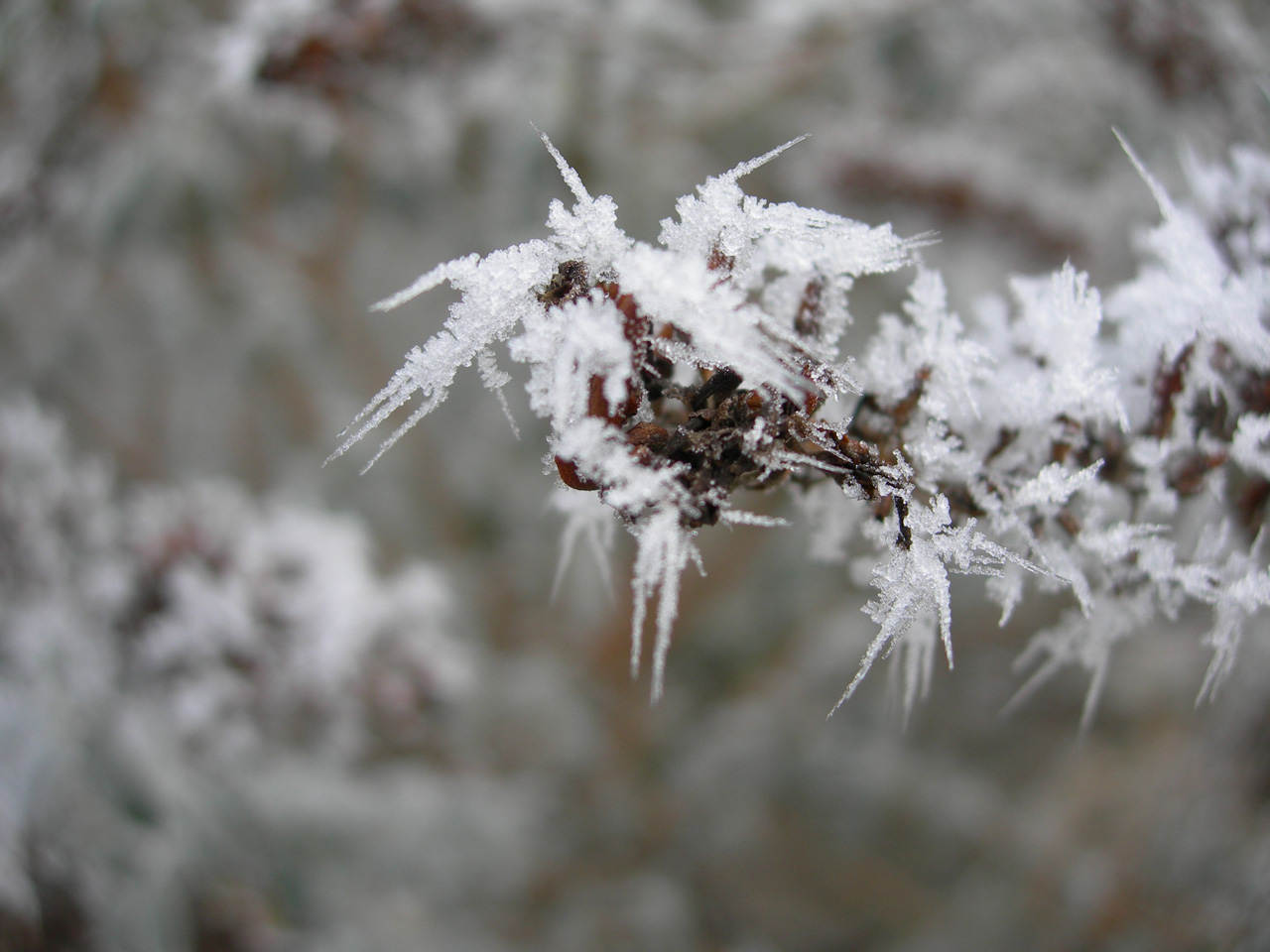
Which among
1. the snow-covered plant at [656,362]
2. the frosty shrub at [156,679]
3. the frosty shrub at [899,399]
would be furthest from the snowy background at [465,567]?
the snow-covered plant at [656,362]

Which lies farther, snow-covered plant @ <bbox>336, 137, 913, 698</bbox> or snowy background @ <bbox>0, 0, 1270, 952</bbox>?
snowy background @ <bbox>0, 0, 1270, 952</bbox>

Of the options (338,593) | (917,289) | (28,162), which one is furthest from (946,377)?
(28,162)

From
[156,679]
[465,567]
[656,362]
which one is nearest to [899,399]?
[656,362]

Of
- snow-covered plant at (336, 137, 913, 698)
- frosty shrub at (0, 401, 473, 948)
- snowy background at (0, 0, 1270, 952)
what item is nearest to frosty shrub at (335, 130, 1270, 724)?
snow-covered plant at (336, 137, 913, 698)

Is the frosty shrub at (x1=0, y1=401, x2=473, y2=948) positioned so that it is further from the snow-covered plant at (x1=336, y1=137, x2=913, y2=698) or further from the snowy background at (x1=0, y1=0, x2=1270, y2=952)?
the snow-covered plant at (x1=336, y1=137, x2=913, y2=698)

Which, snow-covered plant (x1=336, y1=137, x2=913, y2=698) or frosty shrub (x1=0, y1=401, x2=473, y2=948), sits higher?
frosty shrub (x1=0, y1=401, x2=473, y2=948)

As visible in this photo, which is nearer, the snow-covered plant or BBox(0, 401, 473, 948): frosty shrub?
the snow-covered plant

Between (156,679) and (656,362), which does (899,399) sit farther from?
(156,679)

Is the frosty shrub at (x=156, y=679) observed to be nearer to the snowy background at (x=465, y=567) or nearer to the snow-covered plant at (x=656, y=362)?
the snowy background at (x=465, y=567)

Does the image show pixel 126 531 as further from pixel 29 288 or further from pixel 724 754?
pixel 724 754
